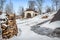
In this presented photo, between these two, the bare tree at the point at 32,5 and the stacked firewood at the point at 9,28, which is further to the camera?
the bare tree at the point at 32,5

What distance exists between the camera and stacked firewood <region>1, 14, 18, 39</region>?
3.39m

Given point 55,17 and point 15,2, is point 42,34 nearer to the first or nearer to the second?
point 55,17

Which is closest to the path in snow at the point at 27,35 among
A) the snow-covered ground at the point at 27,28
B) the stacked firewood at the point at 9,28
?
the snow-covered ground at the point at 27,28

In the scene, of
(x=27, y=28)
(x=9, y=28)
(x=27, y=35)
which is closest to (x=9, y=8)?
(x=9, y=28)

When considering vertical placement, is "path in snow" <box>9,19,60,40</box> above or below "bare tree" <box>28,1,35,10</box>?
below

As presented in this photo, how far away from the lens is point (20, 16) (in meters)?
3.48

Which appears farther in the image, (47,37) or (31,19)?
(31,19)

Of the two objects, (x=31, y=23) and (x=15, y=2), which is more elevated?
(x=15, y=2)

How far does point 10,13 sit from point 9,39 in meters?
0.58

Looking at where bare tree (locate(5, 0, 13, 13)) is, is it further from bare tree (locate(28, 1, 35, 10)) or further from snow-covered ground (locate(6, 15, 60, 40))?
bare tree (locate(28, 1, 35, 10))

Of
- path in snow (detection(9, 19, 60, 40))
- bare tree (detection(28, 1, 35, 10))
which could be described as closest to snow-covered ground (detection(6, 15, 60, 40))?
path in snow (detection(9, 19, 60, 40))

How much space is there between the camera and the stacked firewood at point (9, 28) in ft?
11.1

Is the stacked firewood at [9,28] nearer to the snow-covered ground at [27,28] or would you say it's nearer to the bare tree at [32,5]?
the snow-covered ground at [27,28]

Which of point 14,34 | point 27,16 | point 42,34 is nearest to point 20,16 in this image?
point 27,16
